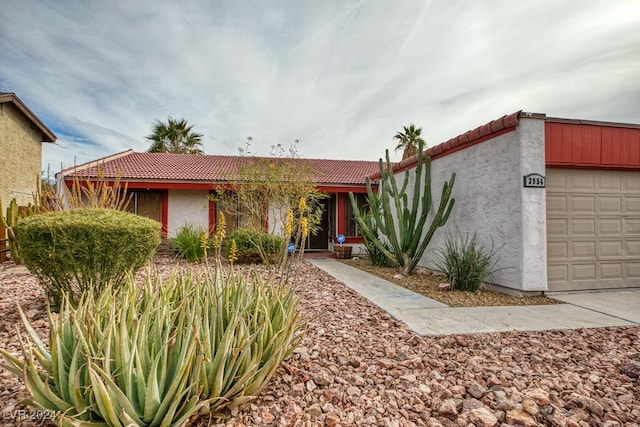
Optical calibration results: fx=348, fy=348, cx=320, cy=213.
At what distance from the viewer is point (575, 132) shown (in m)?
6.77

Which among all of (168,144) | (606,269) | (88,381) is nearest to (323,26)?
(606,269)

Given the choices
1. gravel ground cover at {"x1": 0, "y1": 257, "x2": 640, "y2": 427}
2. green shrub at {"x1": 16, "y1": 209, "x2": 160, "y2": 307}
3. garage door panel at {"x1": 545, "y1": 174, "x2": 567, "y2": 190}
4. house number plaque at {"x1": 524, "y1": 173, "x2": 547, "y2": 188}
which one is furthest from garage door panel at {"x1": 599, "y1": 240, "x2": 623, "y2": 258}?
green shrub at {"x1": 16, "y1": 209, "x2": 160, "y2": 307}

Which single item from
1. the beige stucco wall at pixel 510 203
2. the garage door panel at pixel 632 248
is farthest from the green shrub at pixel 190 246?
the garage door panel at pixel 632 248

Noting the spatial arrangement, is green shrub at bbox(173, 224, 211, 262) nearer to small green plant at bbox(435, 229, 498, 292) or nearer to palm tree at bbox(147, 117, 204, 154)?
small green plant at bbox(435, 229, 498, 292)

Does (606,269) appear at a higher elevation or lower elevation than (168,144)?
lower

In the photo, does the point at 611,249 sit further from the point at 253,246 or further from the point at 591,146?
the point at 253,246

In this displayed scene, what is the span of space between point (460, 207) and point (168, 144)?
26574 mm

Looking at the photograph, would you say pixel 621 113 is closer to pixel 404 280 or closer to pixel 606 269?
pixel 606 269

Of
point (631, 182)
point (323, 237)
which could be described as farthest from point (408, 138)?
point (631, 182)

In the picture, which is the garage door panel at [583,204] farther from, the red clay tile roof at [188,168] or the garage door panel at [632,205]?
the red clay tile roof at [188,168]

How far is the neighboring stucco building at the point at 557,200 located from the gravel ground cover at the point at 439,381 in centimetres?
242

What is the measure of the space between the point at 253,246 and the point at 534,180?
752 centimetres

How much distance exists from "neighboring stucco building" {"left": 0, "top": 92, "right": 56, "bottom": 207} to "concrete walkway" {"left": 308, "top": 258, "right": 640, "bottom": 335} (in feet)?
44.8

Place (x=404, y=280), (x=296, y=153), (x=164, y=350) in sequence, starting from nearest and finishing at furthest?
1. (x=164, y=350)
2. (x=404, y=280)
3. (x=296, y=153)
